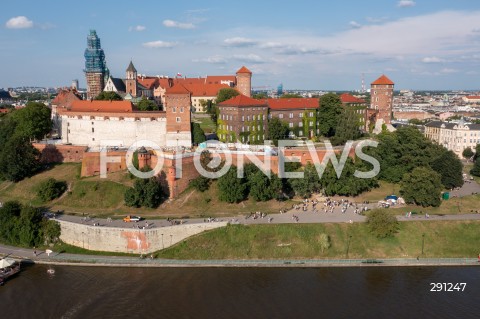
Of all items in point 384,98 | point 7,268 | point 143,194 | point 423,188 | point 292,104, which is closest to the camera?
point 7,268

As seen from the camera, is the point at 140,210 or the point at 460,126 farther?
the point at 460,126

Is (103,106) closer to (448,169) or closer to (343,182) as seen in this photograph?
(343,182)

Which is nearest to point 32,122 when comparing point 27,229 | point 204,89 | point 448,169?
point 27,229

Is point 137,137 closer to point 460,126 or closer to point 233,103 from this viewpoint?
point 233,103

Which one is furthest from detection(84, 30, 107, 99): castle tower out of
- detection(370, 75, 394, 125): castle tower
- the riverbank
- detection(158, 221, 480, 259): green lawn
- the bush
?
detection(158, 221, 480, 259): green lawn

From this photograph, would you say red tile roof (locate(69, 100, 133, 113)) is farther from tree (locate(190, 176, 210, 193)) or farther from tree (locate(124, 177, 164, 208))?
tree (locate(190, 176, 210, 193))

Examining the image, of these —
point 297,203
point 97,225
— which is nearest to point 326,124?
point 297,203

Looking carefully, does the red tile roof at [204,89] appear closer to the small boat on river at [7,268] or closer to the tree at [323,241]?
the tree at [323,241]
